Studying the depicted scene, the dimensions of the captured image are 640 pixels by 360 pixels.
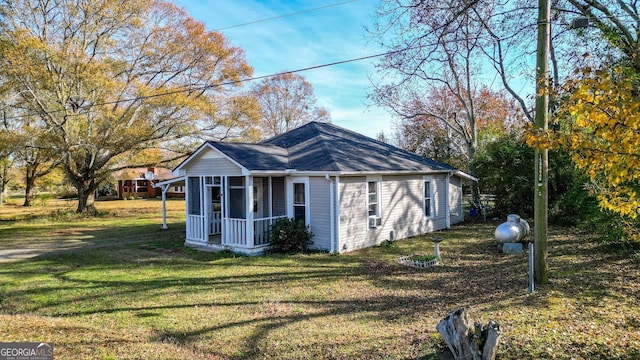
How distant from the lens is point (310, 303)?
7.11 meters

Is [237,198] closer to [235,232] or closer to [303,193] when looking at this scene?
[235,232]

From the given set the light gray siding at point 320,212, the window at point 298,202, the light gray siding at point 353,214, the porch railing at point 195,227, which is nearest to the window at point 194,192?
the porch railing at point 195,227

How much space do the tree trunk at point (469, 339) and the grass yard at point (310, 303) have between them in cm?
59

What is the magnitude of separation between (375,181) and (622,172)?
31.7 feet

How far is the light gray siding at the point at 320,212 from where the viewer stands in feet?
39.4

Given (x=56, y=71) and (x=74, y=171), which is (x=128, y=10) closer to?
(x=56, y=71)

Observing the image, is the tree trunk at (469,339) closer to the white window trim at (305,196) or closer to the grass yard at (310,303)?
the grass yard at (310,303)

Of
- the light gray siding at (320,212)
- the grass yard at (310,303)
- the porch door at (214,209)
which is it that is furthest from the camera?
the porch door at (214,209)

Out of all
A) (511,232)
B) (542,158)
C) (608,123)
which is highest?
(608,123)

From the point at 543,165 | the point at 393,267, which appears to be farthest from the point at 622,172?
the point at 393,267

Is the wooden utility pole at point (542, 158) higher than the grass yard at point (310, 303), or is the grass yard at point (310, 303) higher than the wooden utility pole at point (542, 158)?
the wooden utility pole at point (542, 158)

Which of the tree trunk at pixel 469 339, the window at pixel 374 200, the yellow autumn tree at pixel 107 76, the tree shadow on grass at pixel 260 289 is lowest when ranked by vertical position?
the tree shadow on grass at pixel 260 289

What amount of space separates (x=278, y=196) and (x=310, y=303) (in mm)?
6432

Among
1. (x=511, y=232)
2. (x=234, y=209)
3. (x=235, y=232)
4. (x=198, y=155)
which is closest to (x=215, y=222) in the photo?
(x=234, y=209)
